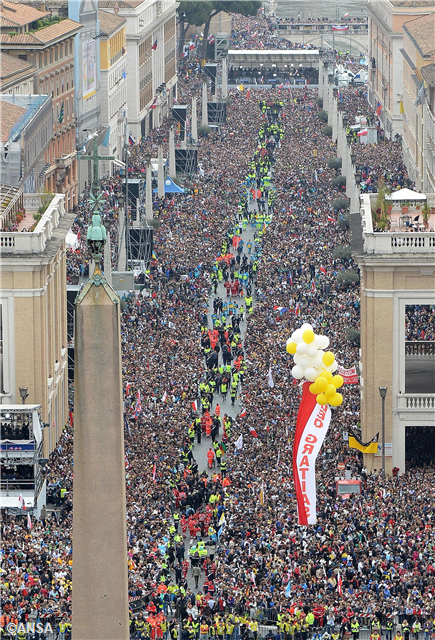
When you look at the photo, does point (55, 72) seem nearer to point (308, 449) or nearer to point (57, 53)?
point (57, 53)

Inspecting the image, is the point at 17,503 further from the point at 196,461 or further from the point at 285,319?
the point at 285,319

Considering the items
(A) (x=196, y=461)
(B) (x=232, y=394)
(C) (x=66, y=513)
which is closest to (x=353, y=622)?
(C) (x=66, y=513)

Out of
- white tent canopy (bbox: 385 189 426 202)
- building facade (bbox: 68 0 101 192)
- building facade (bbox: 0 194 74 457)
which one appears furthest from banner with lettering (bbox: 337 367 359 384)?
building facade (bbox: 68 0 101 192)

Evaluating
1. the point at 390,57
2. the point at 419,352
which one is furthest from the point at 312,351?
the point at 390,57

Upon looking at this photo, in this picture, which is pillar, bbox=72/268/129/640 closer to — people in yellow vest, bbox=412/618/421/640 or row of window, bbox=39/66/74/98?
people in yellow vest, bbox=412/618/421/640

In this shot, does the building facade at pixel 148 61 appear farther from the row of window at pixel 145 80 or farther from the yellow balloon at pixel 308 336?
the yellow balloon at pixel 308 336

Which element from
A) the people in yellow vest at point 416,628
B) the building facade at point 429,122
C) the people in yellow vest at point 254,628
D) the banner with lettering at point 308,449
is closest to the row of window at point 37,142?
the building facade at point 429,122
